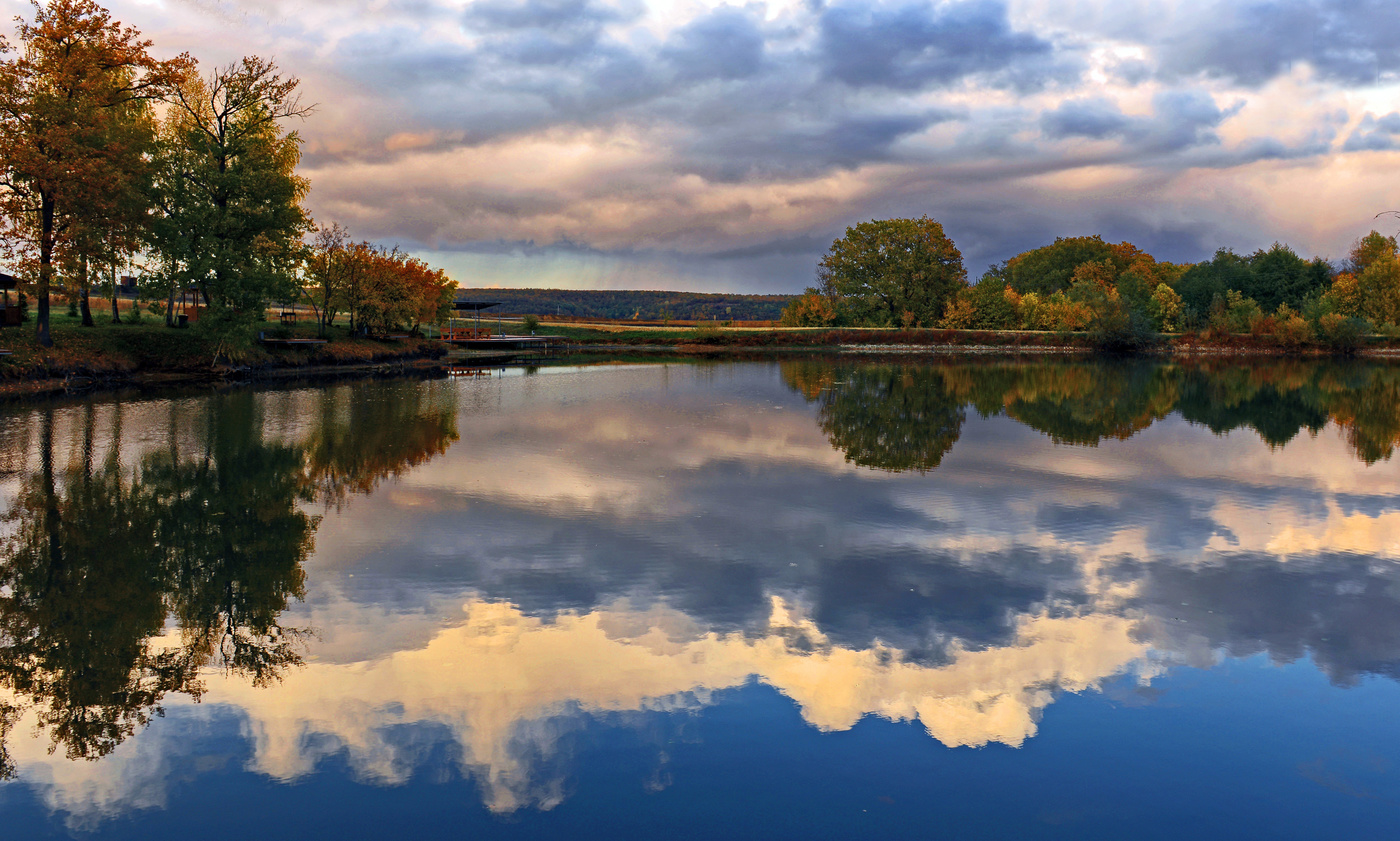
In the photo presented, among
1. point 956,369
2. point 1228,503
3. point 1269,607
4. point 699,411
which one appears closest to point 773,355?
point 956,369

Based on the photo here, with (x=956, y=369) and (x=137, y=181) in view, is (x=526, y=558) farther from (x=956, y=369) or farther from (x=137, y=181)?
(x=956, y=369)

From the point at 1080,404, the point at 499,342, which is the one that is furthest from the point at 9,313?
the point at 499,342

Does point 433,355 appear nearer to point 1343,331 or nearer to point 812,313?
point 812,313

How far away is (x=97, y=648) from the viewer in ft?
28.6

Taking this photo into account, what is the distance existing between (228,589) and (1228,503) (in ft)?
52.4

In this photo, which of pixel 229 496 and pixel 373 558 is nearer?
pixel 373 558

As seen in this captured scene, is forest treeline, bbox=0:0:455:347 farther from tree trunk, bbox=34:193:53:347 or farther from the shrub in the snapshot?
the shrub

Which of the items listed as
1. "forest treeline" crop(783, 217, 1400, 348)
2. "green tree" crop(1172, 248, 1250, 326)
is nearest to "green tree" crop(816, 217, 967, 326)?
"forest treeline" crop(783, 217, 1400, 348)

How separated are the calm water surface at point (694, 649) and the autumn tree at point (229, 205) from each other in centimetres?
2676

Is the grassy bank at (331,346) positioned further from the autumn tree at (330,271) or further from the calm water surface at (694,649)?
the calm water surface at (694,649)

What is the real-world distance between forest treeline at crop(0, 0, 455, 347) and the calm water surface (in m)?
22.6

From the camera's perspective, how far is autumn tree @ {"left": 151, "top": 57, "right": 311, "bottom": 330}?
141ft

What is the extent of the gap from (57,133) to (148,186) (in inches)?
289

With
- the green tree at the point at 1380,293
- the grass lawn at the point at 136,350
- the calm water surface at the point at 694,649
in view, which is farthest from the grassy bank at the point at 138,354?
the green tree at the point at 1380,293
